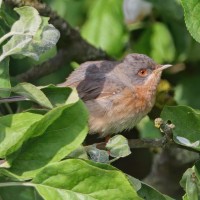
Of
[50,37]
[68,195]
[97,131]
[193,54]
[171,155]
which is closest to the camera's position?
[68,195]

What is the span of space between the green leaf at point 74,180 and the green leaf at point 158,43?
9.51 feet

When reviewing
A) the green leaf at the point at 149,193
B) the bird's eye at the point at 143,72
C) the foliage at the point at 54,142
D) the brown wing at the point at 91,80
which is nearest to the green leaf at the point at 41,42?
the foliage at the point at 54,142

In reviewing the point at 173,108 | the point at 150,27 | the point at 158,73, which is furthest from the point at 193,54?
the point at 173,108

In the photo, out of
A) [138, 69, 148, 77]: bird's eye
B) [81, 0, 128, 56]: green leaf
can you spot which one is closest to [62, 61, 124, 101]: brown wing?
[138, 69, 148, 77]: bird's eye

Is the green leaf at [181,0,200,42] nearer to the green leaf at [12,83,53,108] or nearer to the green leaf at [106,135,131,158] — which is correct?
the green leaf at [106,135,131,158]

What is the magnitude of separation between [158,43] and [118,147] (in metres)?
2.47

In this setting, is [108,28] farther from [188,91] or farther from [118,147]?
[118,147]

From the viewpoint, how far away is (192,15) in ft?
10.5

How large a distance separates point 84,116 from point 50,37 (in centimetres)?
48

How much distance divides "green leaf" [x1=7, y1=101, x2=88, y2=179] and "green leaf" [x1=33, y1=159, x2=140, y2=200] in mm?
60

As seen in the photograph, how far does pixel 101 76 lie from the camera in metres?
4.67

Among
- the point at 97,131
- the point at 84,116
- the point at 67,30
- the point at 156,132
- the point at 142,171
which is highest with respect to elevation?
the point at 84,116

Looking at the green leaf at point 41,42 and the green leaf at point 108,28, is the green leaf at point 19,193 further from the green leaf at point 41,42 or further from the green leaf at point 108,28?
the green leaf at point 108,28

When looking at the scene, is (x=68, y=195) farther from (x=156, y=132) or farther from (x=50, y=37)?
(x=156, y=132)
